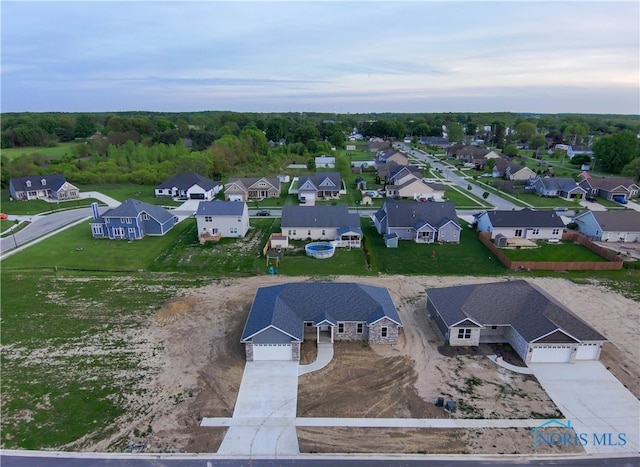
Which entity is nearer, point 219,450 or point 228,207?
point 219,450

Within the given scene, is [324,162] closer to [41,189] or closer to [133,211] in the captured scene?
[133,211]

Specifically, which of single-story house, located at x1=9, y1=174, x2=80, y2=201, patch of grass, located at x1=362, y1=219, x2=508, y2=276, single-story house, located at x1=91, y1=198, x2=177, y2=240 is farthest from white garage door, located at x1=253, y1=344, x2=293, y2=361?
single-story house, located at x1=9, y1=174, x2=80, y2=201

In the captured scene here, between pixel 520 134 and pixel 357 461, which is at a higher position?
pixel 520 134

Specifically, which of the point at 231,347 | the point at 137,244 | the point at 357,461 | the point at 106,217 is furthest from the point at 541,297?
the point at 106,217

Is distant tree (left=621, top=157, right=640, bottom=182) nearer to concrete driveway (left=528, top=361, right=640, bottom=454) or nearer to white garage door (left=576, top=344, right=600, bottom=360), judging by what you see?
white garage door (left=576, top=344, right=600, bottom=360)

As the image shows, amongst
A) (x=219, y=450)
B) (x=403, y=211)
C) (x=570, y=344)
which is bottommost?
(x=219, y=450)

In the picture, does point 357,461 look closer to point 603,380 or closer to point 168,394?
point 168,394

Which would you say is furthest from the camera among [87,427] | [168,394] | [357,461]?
[168,394]

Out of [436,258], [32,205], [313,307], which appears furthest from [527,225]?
[32,205]
